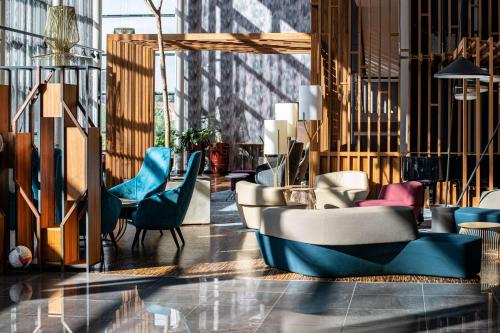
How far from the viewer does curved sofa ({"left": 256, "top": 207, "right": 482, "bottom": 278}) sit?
6695 millimetres

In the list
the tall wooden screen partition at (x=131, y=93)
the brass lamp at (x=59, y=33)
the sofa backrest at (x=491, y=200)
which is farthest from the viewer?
the tall wooden screen partition at (x=131, y=93)

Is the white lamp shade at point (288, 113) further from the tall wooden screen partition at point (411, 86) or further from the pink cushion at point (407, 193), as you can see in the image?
the tall wooden screen partition at point (411, 86)

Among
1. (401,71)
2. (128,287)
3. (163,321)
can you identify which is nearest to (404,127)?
(401,71)

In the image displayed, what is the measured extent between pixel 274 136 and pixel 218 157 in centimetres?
1198

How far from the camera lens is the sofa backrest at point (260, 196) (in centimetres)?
966

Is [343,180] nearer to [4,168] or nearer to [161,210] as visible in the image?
[161,210]

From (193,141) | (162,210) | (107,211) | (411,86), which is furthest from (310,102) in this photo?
(193,141)

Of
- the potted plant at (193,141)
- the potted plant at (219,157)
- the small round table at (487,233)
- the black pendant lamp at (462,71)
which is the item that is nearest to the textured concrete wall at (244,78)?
the potted plant at (219,157)

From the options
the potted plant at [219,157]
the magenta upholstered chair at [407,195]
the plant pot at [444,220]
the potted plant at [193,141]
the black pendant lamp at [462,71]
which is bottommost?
the plant pot at [444,220]

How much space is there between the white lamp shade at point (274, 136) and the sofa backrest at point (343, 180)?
2146 mm

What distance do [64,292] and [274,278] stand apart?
1743 millimetres

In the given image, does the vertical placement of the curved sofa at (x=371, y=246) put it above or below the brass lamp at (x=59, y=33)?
below

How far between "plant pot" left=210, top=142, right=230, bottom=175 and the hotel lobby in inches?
140

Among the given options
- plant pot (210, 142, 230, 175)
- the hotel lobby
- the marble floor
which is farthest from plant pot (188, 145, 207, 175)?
the marble floor
